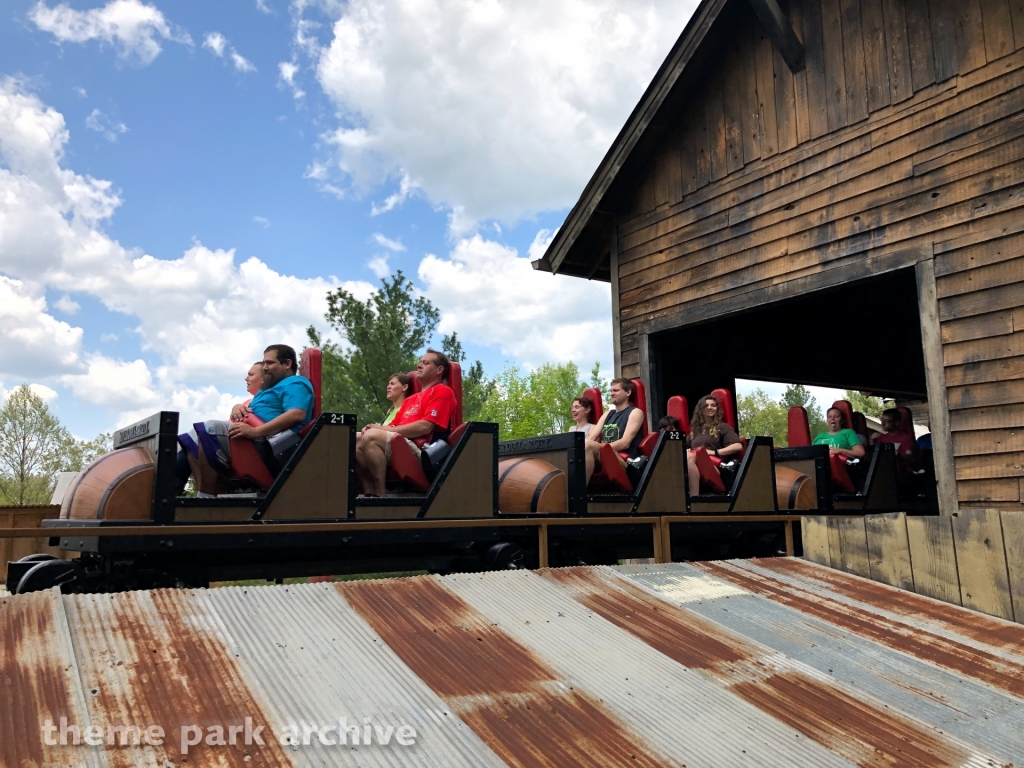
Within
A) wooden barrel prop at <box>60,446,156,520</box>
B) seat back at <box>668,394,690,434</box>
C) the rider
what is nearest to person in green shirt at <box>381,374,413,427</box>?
the rider

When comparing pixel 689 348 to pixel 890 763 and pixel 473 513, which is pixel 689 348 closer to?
pixel 473 513

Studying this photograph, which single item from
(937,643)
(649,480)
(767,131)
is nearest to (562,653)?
(937,643)

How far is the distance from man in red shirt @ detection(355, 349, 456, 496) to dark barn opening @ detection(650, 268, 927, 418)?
170 inches

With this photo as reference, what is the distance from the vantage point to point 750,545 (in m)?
7.07

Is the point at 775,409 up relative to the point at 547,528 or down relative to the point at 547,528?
up

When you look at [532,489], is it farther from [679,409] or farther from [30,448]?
[30,448]

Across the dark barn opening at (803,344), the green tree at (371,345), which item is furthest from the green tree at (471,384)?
the dark barn opening at (803,344)

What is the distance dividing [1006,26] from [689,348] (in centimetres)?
545

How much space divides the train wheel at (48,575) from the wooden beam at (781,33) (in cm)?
735

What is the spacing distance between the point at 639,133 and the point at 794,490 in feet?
14.1

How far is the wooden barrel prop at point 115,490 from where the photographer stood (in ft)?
13.2

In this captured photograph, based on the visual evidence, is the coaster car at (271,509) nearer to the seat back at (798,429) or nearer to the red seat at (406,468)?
the red seat at (406,468)

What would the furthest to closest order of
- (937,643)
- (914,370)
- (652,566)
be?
(914,370), (652,566), (937,643)

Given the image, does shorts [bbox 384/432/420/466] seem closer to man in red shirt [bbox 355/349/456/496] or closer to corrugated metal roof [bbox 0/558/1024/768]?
man in red shirt [bbox 355/349/456/496]
